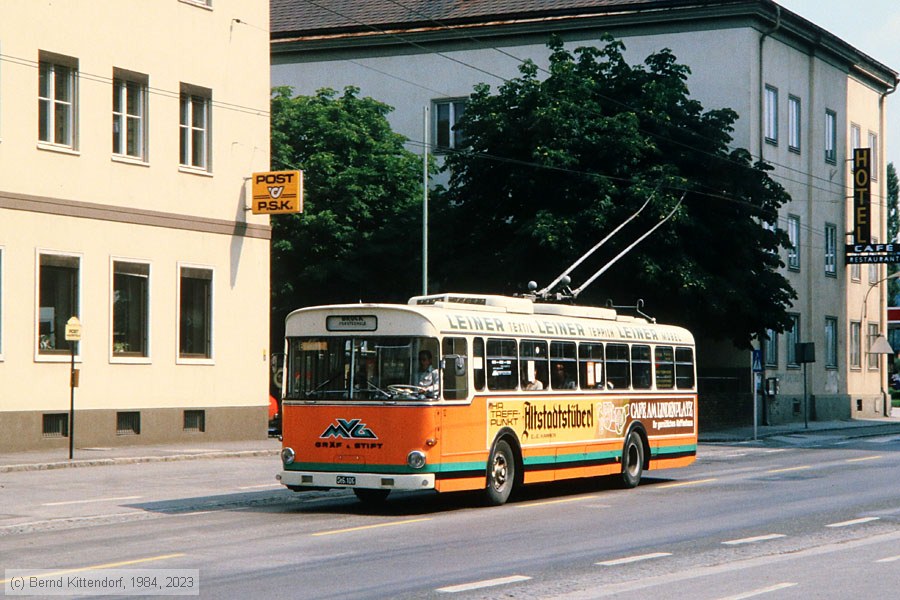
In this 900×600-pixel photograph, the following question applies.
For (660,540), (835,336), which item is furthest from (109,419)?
(835,336)

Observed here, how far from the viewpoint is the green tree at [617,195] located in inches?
1542

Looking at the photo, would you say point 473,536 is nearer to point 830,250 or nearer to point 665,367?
point 665,367

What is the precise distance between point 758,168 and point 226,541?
3078cm

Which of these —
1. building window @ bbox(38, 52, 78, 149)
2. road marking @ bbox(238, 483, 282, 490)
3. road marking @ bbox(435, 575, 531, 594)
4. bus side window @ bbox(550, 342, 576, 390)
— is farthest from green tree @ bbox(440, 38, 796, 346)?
road marking @ bbox(435, 575, 531, 594)

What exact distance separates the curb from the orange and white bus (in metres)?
7.48

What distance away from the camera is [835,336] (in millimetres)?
56312

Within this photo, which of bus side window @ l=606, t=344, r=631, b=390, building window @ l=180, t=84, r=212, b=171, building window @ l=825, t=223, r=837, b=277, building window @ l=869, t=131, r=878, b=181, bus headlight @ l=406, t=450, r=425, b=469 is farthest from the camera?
building window @ l=869, t=131, r=878, b=181

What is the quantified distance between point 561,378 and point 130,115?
14772 mm

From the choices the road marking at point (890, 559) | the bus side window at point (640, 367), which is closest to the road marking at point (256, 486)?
the bus side window at point (640, 367)

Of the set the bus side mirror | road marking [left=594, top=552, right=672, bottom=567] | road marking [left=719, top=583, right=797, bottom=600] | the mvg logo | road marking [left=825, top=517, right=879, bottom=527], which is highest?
the bus side mirror

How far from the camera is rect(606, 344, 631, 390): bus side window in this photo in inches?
893

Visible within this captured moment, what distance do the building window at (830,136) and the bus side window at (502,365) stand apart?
126 ft

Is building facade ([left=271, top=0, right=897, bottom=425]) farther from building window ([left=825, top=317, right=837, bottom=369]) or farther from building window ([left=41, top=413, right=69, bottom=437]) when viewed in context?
building window ([left=41, top=413, right=69, bottom=437])

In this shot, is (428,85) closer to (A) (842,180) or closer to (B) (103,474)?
(A) (842,180)
